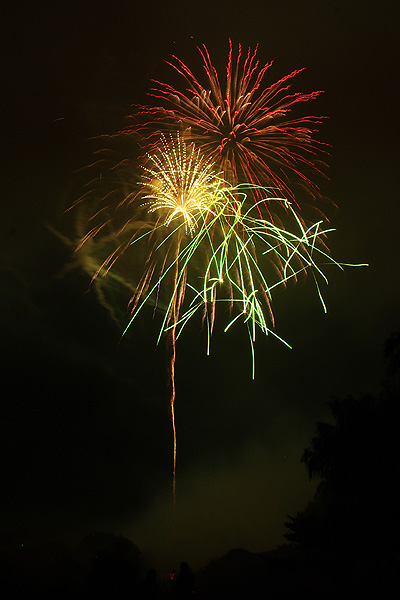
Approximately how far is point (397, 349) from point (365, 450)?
3185 millimetres

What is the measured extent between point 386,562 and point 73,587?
920 cm

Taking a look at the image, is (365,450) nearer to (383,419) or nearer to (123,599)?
(383,419)

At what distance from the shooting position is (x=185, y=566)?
8.70 m

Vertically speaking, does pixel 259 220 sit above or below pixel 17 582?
above

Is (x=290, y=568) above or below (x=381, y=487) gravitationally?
below

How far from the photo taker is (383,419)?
652 inches

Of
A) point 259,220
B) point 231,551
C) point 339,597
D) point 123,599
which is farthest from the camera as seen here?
point 231,551

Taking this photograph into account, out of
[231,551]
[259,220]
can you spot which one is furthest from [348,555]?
[231,551]

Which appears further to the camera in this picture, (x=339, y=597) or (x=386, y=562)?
(x=386, y=562)

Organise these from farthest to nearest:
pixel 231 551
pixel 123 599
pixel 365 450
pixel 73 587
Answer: pixel 231 551 < pixel 365 450 < pixel 73 587 < pixel 123 599

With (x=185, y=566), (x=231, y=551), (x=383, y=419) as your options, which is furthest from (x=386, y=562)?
(x=231, y=551)

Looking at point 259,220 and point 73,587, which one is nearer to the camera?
point 73,587

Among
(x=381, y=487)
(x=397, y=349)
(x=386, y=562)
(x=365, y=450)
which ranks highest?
(x=397, y=349)

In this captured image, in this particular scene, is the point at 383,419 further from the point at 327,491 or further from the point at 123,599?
the point at 123,599
